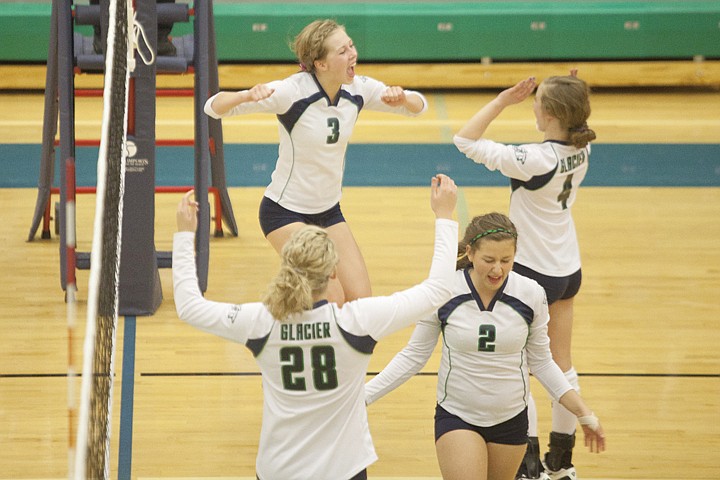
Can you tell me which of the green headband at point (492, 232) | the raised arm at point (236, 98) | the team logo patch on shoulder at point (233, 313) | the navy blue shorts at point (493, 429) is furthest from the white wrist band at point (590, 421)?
the raised arm at point (236, 98)

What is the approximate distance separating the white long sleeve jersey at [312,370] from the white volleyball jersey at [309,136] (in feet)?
5.69

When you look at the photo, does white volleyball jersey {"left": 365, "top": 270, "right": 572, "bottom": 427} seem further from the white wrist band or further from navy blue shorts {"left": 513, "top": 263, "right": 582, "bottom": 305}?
navy blue shorts {"left": 513, "top": 263, "right": 582, "bottom": 305}

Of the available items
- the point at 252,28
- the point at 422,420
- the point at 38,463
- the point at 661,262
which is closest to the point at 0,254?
the point at 38,463

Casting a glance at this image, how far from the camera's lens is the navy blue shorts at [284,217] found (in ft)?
17.2

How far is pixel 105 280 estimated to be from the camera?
15.1ft

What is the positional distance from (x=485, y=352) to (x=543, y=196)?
3.02 ft

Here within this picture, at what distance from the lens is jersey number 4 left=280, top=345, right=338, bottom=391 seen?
3.42 meters

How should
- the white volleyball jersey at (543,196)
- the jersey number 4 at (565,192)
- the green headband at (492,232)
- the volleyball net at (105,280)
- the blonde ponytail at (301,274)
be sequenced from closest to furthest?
1. the volleyball net at (105,280)
2. the blonde ponytail at (301,274)
3. the green headband at (492,232)
4. the white volleyball jersey at (543,196)
5. the jersey number 4 at (565,192)

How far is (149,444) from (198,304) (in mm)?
1996

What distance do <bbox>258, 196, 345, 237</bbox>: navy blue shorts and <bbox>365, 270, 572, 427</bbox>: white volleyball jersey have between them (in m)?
1.27

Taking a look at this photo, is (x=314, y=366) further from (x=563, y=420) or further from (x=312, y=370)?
(x=563, y=420)

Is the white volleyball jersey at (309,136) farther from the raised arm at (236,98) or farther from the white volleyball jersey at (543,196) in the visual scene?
the white volleyball jersey at (543,196)

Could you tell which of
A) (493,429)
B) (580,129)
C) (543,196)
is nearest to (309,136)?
(543,196)

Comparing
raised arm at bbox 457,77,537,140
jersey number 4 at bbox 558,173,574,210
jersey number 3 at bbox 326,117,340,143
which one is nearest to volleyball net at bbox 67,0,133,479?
jersey number 3 at bbox 326,117,340,143
